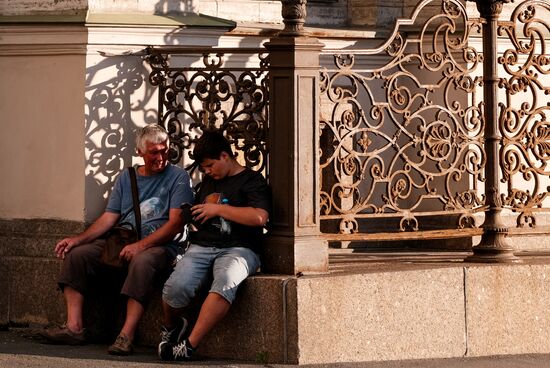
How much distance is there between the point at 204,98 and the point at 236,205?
984 mm

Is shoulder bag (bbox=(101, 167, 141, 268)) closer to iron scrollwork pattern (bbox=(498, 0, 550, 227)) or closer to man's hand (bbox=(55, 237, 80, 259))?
man's hand (bbox=(55, 237, 80, 259))

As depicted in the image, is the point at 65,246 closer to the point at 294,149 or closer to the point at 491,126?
the point at 294,149

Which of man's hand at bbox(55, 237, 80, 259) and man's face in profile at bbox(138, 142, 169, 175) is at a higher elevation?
man's face in profile at bbox(138, 142, 169, 175)

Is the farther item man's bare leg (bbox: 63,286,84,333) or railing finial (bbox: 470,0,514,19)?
railing finial (bbox: 470,0,514,19)

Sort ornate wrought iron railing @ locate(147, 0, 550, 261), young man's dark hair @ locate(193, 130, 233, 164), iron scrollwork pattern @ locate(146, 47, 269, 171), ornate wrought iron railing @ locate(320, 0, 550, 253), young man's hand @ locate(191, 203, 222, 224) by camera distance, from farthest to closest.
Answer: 1. ornate wrought iron railing @ locate(320, 0, 550, 253)
2. ornate wrought iron railing @ locate(147, 0, 550, 261)
3. iron scrollwork pattern @ locate(146, 47, 269, 171)
4. young man's dark hair @ locate(193, 130, 233, 164)
5. young man's hand @ locate(191, 203, 222, 224)

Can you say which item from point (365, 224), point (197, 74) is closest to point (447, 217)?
point (365, 224)

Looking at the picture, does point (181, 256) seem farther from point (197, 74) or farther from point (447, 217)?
point (447, 217)

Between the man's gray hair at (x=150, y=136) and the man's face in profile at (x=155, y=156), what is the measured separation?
0.02 meters

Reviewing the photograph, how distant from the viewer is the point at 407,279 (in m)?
9.94

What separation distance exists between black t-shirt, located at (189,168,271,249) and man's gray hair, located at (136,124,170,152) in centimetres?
52

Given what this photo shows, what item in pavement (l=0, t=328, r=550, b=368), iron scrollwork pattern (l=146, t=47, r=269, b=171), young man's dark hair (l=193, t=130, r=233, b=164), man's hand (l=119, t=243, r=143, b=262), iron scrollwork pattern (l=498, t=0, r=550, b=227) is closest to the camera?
pavement (l=0, t=328, r=550, b=368)

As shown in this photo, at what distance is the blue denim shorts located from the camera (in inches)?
373

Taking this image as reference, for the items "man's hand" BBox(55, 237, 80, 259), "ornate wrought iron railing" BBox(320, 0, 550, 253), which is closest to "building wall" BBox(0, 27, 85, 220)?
"man's hand" BBox(55, 237, 80, 259)

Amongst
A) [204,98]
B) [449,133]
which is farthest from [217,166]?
[449,133]
